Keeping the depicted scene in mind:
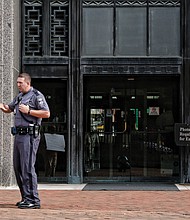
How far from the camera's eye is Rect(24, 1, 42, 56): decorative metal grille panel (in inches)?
559

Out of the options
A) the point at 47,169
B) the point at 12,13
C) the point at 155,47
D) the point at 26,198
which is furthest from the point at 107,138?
the point at 26,198

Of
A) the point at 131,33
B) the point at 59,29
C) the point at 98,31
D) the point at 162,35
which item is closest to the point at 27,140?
the point at 59,29

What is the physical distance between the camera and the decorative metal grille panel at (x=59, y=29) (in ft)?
46.4

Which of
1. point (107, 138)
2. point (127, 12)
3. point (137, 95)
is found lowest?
point (107, 138)

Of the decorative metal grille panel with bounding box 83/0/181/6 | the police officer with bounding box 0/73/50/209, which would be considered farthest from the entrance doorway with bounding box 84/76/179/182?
the police officer with bounding box 0/73/50/209

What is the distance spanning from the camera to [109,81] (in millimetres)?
14570

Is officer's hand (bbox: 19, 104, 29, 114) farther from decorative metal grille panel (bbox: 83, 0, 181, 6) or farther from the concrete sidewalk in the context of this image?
decorative metal grille panel (bbox: 83, 0, 181, 6)

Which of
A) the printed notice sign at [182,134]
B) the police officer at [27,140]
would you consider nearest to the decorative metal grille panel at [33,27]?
the printed notice sign at [182,134]

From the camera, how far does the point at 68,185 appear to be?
13680 millimetres

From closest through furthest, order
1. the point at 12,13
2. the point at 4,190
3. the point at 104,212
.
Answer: the point at 104,212
the point at 4,190
the point at 12,13

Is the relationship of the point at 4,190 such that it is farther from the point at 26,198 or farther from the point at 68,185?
the point at 26,198

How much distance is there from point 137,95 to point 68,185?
9.49 ft

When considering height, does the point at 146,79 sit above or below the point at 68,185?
above

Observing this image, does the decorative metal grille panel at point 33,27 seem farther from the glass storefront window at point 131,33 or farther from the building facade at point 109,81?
the glass storefront window at point 131,33
